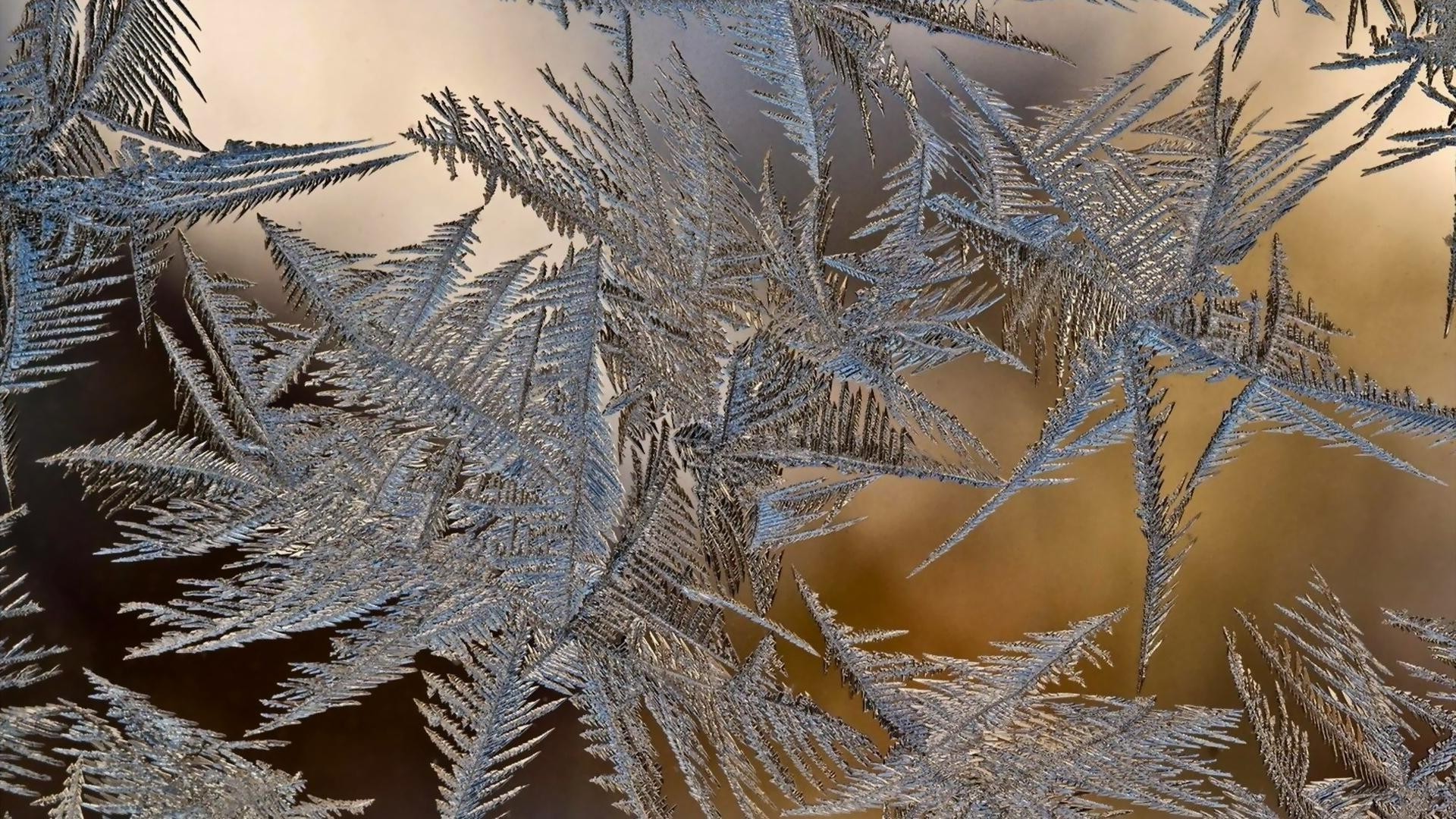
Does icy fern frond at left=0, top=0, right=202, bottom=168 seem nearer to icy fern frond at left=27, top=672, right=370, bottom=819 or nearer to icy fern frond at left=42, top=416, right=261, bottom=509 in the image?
icy fern frond at left=42, top=416, right=261, bottom=509

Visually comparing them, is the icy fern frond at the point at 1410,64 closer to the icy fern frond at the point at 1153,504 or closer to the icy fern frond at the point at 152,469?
the icy fern frond at the point at 1153,504

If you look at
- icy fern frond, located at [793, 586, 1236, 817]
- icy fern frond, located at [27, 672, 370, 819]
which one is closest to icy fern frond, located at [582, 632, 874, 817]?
icy fern frond, located at [793, 586, 1236, 817]

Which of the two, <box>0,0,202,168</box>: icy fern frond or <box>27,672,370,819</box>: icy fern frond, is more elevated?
<box>0,0,202,168</box>: icy fern frond

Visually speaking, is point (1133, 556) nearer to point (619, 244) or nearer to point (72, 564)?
point (619, 244)

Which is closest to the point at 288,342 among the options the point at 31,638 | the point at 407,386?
the point at 407,386

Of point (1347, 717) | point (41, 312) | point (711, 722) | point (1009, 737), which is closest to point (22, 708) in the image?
point (41, 312)

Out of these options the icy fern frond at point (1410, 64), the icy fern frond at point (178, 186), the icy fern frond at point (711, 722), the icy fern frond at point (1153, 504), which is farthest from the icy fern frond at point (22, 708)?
the icy fern frond at point (1410, 64)
